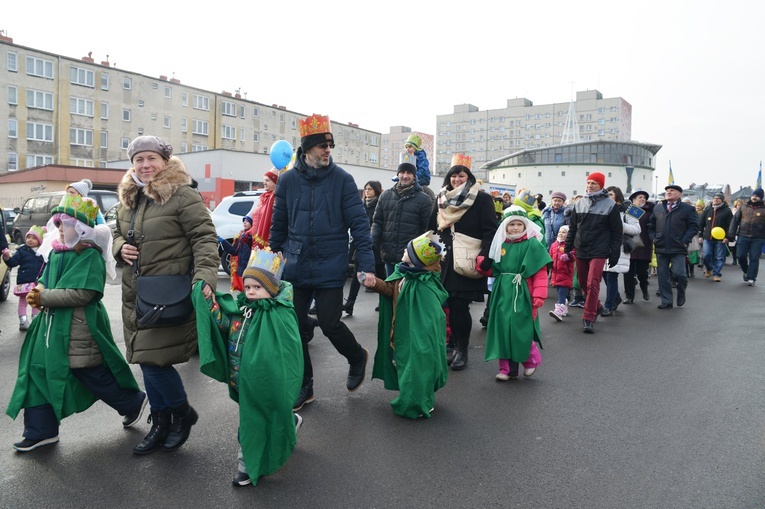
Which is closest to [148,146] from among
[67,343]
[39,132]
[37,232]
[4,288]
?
[67,343]

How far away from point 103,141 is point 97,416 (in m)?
53.4

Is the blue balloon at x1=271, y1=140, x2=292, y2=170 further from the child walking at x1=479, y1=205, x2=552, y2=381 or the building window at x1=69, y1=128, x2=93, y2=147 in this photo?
the building window at x1=69, y1=128, x2=93, y2=147

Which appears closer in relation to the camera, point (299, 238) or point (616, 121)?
point (299, 238)

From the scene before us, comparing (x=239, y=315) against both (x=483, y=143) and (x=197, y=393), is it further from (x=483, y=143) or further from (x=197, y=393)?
(x=483, y=143)

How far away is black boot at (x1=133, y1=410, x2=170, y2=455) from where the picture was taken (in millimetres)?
3699

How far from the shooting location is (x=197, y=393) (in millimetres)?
4953

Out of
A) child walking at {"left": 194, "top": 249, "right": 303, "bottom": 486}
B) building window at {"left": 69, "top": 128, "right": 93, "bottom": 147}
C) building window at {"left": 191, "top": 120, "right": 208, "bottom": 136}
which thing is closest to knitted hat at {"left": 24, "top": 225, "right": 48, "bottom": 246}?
child walking at {"left": 194, "top": 249, "right": 303, "bottom": 486}

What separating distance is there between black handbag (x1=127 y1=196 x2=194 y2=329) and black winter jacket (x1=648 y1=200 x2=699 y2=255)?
28.8 ft

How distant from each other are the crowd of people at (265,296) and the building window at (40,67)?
48869 mm

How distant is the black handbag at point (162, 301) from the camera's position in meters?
3.43

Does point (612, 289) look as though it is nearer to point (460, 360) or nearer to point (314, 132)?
point (460, 360)

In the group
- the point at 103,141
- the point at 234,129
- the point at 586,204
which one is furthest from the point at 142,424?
the point at 234,129

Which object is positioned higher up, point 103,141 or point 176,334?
point 103,141

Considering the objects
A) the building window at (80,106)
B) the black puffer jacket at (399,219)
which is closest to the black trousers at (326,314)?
the black puffer jacket at (399,219)
